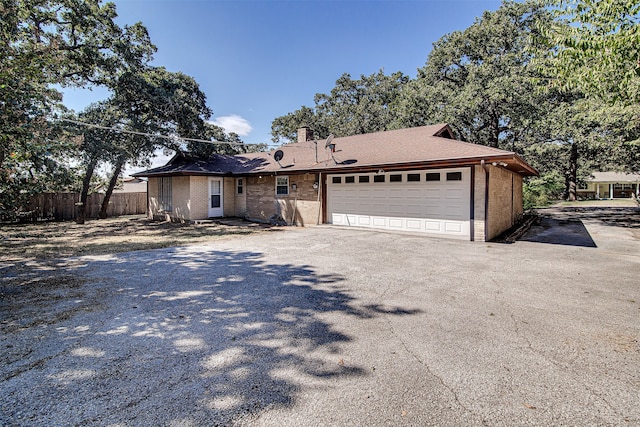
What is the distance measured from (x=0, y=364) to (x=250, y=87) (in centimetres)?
1984

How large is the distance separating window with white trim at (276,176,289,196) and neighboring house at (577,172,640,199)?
4614 cm

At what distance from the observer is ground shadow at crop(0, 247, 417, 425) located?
2314 millimetres

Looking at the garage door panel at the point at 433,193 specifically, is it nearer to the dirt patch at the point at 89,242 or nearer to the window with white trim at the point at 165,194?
the dirt patch at the point at 89,242

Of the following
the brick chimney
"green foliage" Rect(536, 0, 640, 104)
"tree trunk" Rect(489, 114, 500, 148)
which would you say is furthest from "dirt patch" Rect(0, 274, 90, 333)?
"tree trunk" Rect(489, 114, 500, 148)

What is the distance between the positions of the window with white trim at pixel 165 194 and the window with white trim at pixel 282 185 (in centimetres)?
620

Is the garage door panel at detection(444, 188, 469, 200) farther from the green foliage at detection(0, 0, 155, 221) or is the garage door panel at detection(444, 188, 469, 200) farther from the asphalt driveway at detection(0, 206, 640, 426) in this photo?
the green foliage at detection(0, 0, 155, 221)

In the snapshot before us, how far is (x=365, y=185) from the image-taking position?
12.5m

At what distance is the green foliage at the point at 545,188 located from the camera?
30367 millimetres

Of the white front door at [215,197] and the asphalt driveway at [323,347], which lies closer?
the asphalt driveway at [323,347]

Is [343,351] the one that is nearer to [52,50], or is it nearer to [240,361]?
[240,361]

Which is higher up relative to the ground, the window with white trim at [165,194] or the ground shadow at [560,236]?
the window with white trim at [165,194]

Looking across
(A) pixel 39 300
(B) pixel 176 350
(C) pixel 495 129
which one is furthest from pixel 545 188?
(A) pixel 39 300

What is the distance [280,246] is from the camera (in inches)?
359

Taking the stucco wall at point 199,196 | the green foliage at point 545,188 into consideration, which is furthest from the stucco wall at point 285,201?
the green foliage at point 545,188
